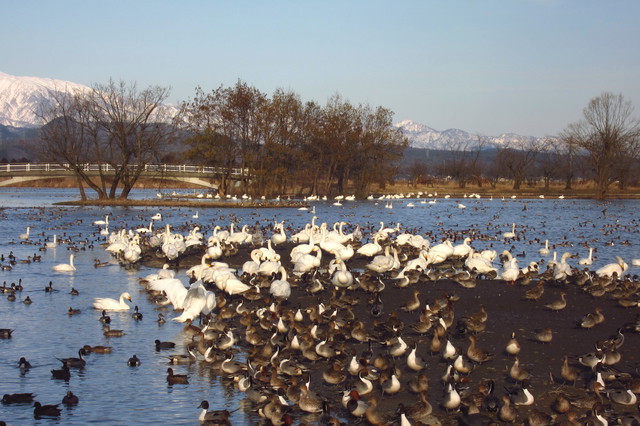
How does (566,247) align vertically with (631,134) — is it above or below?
below

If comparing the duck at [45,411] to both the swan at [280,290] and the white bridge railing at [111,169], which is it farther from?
the white bridge railing at [111,169]

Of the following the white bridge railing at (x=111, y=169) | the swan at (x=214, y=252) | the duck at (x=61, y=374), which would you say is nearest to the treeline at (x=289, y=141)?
the white bridge railing at (x=111, y=169)

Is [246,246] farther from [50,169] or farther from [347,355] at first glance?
[50,169]

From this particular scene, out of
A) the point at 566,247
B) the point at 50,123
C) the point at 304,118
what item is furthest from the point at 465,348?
the point at 304,118

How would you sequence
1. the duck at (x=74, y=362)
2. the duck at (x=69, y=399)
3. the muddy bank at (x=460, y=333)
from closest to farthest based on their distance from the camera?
1. the muddy bank at (x=460, y=333)
2. the duck at (x=69, y=399)
3. the duck at (x=74, y=362)

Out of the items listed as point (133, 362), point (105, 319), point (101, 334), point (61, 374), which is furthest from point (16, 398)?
point (105, 319)

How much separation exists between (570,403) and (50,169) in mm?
77687

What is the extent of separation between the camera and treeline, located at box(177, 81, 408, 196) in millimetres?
75000

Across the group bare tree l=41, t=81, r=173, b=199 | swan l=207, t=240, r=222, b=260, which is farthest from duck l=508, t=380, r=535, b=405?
bare tree l=41, t=81, r=173, b=199

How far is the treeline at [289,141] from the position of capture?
75.0 metres

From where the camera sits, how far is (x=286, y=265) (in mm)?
24141

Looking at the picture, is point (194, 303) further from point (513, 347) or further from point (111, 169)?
point (111, 169)

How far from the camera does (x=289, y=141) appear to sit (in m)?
79.6

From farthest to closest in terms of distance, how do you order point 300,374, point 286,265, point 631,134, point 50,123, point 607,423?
point 631,134
point 50,123
point 286,265
point 300,374
point 607,423
